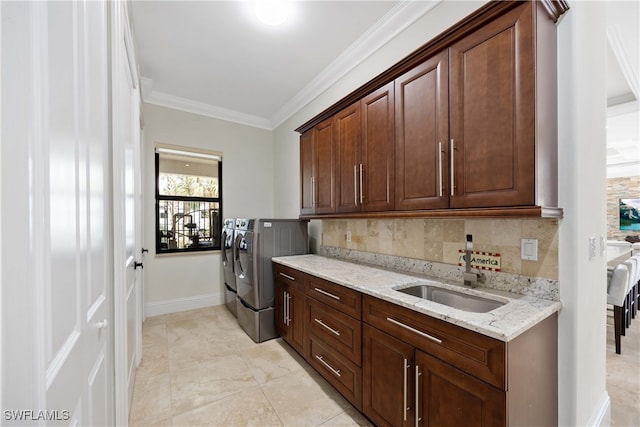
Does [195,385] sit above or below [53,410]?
below

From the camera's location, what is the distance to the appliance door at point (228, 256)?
3.51 metres

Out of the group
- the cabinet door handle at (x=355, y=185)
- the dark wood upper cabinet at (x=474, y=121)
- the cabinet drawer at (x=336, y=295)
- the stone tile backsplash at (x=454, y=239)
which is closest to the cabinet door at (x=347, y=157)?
the cabinet door handle at (x=355, y=185)

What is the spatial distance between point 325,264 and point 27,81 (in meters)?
2.32

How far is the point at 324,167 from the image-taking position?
104 inches

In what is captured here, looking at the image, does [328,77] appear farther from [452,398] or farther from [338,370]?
[452,398]

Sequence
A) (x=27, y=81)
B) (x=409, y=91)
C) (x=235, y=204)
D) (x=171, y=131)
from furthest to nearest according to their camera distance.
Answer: (x=235, y=204) < (x=171, y=131) < (x=409, y=91) < (x=27, y=81)

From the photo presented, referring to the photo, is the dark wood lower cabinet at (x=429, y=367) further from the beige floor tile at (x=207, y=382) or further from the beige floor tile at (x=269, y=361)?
the beige floor tile at (x=207, y=382)

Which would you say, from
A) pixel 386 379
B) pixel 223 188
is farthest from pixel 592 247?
pixel 223 188

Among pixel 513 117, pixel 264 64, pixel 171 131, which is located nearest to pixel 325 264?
pixel 513 117

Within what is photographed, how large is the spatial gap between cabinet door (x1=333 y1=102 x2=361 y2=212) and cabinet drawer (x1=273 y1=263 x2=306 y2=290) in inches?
28.4

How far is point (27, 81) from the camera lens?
495mm

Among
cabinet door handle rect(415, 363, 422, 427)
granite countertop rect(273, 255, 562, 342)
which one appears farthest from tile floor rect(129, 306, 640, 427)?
granite countertop rect(273, 255, 562, 342)

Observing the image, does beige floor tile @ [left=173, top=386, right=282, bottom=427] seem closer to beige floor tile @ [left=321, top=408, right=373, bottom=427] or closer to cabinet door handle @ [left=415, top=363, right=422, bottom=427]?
beige floor tile @ [left=321, top=408, right=373, bottom=427]

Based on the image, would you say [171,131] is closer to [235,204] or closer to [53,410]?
[235,204]
